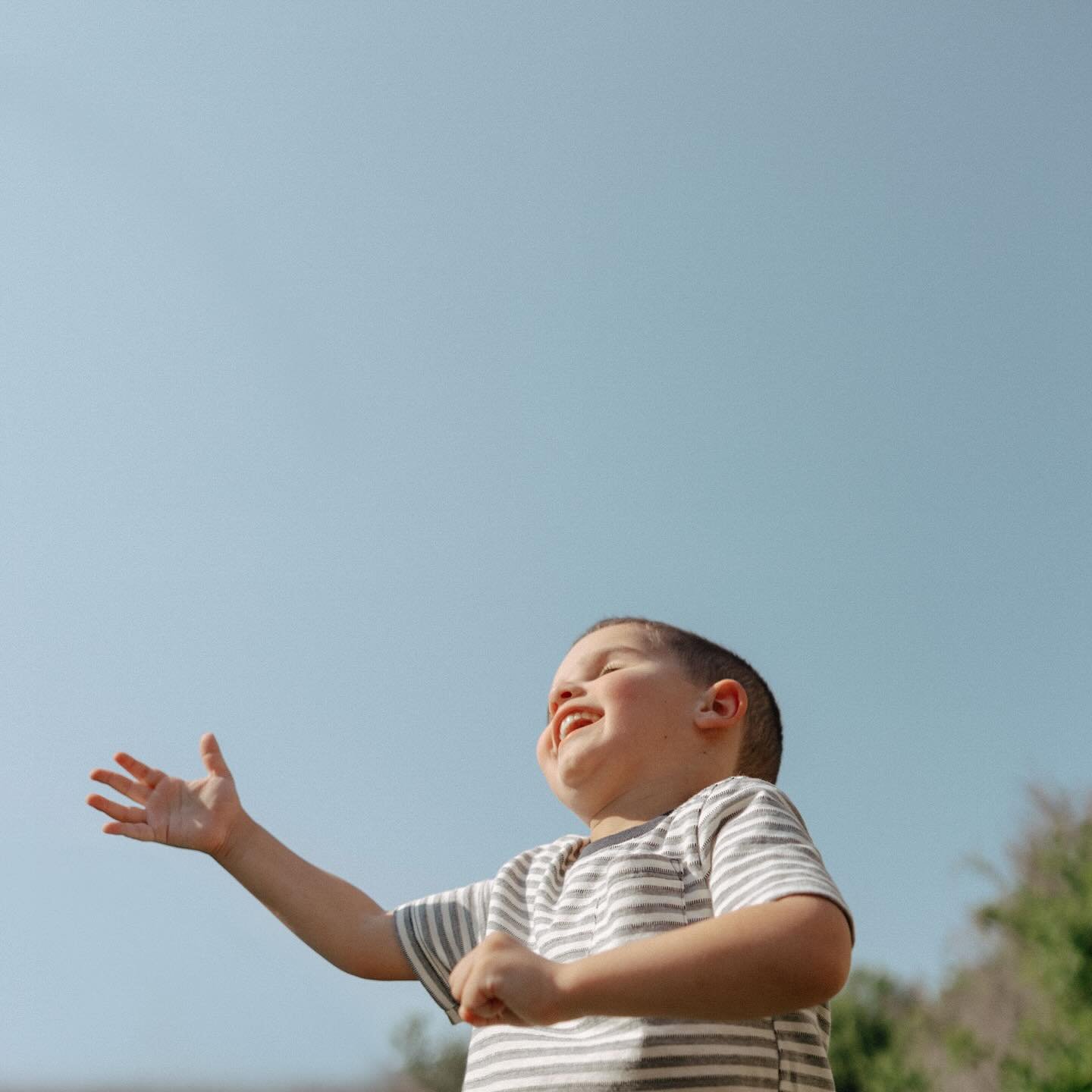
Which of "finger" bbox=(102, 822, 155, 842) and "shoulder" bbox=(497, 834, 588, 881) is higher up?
"finger" bbox=(102, 822, 155, 842)

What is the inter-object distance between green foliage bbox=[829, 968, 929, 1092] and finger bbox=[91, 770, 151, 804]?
12838 millimetres

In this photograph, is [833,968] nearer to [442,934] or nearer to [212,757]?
[442,934]

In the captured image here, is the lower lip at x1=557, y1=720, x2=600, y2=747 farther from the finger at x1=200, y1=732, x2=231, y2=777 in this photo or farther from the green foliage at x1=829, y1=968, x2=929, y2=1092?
the green foliage at x1=829, y1=968, x2=929, y2=1092

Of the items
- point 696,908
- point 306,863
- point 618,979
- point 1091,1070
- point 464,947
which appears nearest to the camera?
point 618,979

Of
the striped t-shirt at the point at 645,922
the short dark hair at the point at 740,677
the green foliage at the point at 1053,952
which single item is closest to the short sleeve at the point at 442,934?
the striped t-shirt at the point at 645,922

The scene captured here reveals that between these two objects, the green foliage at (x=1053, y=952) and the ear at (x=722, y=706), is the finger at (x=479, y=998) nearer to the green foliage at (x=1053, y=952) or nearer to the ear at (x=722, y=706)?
the ear at (x=722, y=706)

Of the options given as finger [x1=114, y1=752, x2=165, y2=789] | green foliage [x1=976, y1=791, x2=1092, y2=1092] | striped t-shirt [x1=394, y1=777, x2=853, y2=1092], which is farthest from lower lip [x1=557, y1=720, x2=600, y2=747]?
green foliage [x1=976, y1=791, x2=1092, y2=1092]

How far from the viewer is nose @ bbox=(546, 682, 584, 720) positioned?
5.57 ft

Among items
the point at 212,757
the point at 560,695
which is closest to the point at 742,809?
the point at 560,695

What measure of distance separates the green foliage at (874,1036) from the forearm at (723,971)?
1310 cm

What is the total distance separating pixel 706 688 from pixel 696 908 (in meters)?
0.44

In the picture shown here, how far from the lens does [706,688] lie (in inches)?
67.1

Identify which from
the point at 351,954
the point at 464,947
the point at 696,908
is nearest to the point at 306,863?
the point at 351,954

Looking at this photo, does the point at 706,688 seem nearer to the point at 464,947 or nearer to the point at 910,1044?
the point at 464,947
